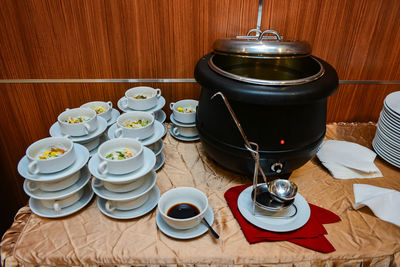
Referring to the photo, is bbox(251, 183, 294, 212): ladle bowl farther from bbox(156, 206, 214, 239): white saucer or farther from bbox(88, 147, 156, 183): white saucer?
bbox(88, 147, 156, 183): white saucer

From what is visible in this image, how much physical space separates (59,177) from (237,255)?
55cm

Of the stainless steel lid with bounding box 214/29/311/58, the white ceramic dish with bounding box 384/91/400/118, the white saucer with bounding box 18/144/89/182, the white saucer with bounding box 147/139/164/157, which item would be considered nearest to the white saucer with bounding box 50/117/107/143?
the white saucer with bounding box 18/144/89/182

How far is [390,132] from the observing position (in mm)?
1061

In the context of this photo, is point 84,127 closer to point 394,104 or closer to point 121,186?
point 121,186

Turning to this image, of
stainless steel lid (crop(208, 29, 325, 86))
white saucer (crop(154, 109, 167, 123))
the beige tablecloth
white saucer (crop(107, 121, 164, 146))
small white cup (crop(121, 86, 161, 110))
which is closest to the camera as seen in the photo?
the beige tablecloth

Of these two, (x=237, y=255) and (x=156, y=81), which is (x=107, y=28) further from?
(x=237, y=255)

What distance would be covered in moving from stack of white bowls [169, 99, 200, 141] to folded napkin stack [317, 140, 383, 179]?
533 mm

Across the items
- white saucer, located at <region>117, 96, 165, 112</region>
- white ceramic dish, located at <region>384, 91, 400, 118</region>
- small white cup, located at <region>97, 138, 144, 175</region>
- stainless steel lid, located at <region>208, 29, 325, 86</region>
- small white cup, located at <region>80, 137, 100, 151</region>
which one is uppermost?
stainless steel lid, located at <region>208, 29, 325, 86</region>

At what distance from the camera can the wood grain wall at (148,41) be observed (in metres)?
1.15

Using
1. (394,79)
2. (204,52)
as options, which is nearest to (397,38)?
(394,79)

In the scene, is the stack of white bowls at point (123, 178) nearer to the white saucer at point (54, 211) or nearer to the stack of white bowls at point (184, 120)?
the white saucer at point (54, 211)

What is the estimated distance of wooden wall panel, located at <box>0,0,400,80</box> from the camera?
1141mm

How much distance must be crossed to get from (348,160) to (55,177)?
40.9 inches

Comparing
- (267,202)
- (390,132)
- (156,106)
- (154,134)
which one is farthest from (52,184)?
(390,132)
